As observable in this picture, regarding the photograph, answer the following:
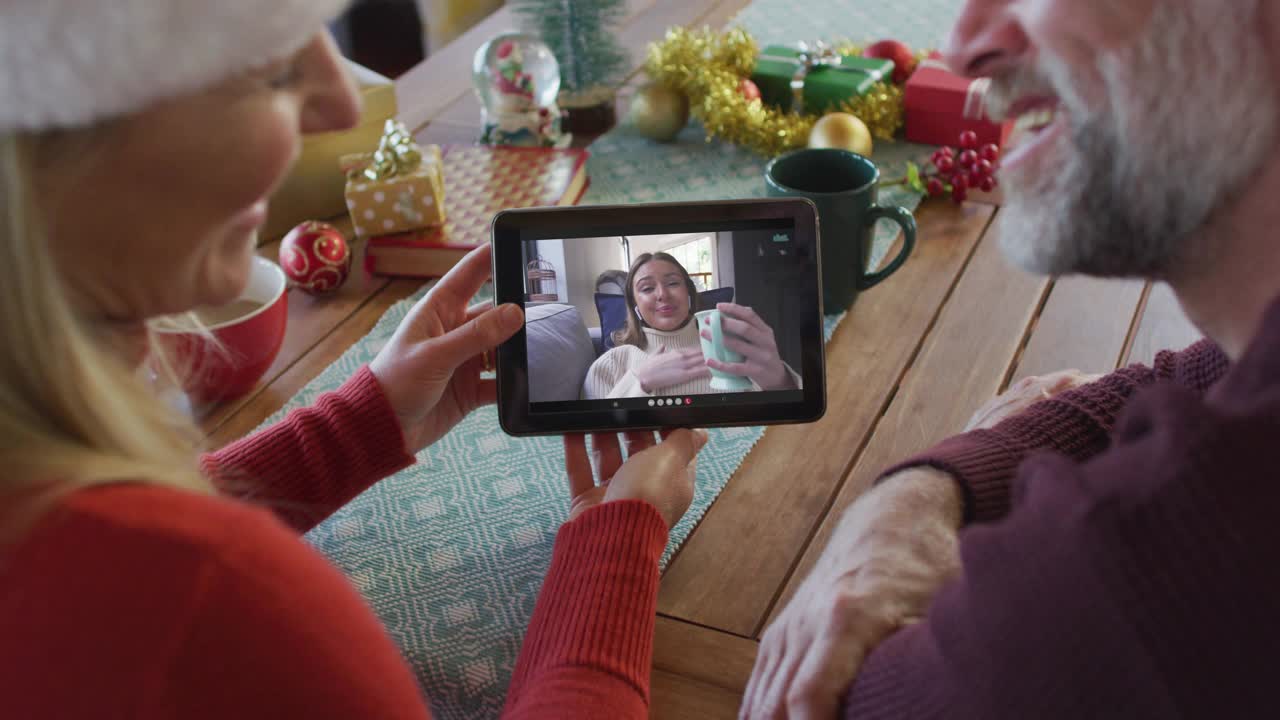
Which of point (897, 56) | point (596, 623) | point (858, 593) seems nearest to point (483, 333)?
point (596, 623)

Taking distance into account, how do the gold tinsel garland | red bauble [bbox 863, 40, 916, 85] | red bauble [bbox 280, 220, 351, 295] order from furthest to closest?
red bauble [bbox 863, 40, 916, 85]
the gold tinsel garland
red bauble [bbox 280, 220, 351, 295]

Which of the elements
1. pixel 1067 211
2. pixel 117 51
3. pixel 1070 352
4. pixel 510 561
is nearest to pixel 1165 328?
pixel 1070 352

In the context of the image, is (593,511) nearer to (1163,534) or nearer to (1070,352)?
(1163,534)

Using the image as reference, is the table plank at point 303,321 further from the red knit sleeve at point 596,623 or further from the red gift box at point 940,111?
the red gift box at point 940,111

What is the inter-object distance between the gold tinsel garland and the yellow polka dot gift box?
0.41m

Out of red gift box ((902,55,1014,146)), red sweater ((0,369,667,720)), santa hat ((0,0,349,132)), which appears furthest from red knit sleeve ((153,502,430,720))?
red gift box ((902,55,1014,146))

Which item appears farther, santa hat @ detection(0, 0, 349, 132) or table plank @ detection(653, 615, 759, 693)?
table plank @ detection(653, 615, 759, 693)

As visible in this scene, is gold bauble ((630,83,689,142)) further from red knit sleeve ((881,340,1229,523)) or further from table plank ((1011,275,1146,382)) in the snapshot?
red knit sleeve ((881,340,1229,523))

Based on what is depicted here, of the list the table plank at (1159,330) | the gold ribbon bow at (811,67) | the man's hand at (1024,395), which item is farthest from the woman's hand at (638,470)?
the gold ribbon bow at (811,67)

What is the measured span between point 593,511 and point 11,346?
0.45 m

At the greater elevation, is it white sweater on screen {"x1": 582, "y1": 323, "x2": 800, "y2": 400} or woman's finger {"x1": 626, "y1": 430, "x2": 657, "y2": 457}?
white sweater on screen {"x1": 582, "y1": 323, "x2": 800, "y2": 400}

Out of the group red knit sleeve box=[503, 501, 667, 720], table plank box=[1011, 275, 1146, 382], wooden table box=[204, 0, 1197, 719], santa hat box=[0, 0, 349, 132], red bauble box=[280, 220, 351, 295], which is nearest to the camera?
santa hat box=[0, 0, 349, 132]

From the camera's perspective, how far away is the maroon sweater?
469mm

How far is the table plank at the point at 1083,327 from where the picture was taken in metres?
1.05
